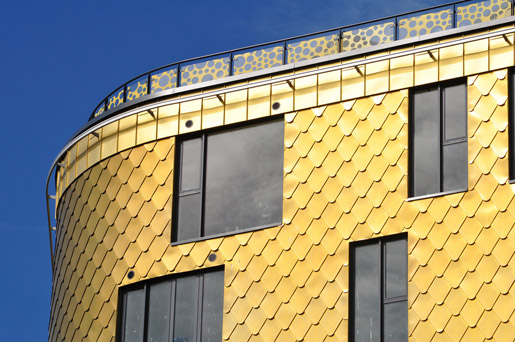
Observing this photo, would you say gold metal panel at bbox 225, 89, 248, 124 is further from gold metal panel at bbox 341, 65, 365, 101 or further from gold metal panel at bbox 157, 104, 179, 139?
gold metal panel at bbox 341, 65, 365, 101

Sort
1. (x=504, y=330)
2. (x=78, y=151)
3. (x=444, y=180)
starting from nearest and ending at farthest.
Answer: (x=504, y=330)
(x=444, y=180)
(x=78, y=151)

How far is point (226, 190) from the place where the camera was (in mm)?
42469

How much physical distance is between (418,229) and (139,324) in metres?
7.67

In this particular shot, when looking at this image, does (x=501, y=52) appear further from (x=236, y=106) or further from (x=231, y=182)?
(x=231, y=182)

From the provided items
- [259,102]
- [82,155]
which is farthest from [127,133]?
[259,102]

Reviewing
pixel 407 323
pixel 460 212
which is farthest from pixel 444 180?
pixel 407 323

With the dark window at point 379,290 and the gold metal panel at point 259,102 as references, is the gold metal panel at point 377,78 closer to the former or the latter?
the gold metal panel at point 259,102

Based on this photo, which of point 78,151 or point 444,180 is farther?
point 78,151

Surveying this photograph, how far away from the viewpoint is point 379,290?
39.6m

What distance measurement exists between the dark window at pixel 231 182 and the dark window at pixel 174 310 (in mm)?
1266

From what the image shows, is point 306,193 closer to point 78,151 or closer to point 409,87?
point 409,87

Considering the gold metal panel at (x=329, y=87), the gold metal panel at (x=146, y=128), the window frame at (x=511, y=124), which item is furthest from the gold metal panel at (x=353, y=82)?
the gold metal panel at (x=146, y=128)

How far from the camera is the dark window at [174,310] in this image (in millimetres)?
41406

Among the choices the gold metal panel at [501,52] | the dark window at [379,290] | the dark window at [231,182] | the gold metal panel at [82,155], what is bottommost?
the dark window at [379,290]
